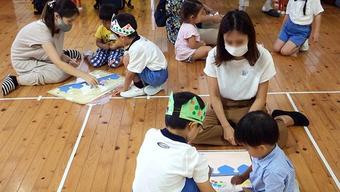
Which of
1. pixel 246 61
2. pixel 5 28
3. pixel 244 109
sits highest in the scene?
pixel 246 61

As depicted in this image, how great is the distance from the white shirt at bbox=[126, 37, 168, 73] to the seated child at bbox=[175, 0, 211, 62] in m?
0.63

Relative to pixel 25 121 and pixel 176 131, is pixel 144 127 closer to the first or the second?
pixel 25 121

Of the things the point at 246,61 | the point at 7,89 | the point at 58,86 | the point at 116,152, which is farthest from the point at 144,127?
the point at 7,89

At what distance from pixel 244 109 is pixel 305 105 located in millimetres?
615

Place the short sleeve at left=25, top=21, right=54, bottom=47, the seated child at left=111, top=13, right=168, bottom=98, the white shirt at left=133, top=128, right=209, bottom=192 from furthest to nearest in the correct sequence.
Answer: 1. the short sleeve at left=25, top=21, right=54, bottom=47
2. the seated child at left=111, top=13, right=168, bottom=98
3. the white shirt at left=133, top=128, right=209, bottom=192

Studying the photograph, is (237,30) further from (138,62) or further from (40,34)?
(40,34)

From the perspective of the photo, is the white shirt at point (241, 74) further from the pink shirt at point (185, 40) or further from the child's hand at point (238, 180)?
the pink shirt at point (185, 40)

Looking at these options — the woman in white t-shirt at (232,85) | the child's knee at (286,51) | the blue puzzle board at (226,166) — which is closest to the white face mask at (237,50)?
the woman in white t-shirt at (232,85)

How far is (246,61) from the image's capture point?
204 cm

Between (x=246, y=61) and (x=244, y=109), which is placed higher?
(x=246, y=61)

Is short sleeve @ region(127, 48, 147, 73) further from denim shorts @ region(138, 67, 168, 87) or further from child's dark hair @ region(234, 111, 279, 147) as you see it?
child's dark hair @ region(234, 111, 279, 147)

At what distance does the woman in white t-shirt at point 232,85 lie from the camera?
2.02 metres

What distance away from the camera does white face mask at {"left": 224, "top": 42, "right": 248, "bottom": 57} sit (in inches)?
76.2

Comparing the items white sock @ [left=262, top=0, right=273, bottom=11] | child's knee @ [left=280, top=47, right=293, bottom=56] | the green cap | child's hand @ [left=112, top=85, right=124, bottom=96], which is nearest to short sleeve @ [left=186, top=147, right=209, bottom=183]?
the green cap
